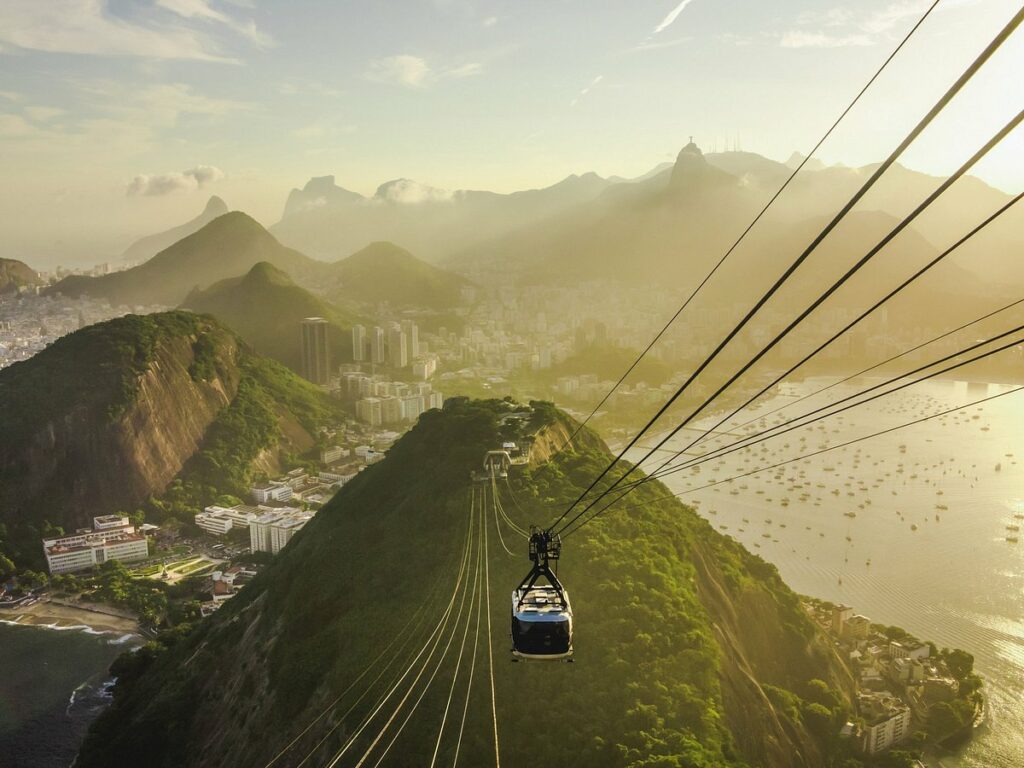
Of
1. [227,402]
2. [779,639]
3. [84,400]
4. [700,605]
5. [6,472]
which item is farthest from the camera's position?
[227,402]

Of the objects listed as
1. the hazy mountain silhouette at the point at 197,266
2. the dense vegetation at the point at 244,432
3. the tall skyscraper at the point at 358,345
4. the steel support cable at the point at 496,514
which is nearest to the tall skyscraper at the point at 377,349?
the tall skyscraper at the point at 358,345

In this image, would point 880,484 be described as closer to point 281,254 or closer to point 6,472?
point 6,472

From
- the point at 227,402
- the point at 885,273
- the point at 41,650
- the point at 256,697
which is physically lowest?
the point at 41,650

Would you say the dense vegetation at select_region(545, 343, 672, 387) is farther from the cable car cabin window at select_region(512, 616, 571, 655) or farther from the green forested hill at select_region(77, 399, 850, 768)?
the cable car cabin window at select_region(512, 616, 571, 655)

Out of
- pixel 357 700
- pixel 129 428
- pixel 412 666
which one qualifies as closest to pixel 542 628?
pixel 412 666

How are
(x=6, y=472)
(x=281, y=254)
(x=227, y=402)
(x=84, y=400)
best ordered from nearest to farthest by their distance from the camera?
(x=6, y=472) < (x=84, y=400) < (x=227, y=402) < (x=281, y=254)

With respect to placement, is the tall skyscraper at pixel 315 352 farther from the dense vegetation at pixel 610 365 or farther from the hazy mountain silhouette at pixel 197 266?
the hazy mountain silhouette at pixel 197 266

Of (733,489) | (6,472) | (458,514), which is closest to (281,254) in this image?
(6,472)
